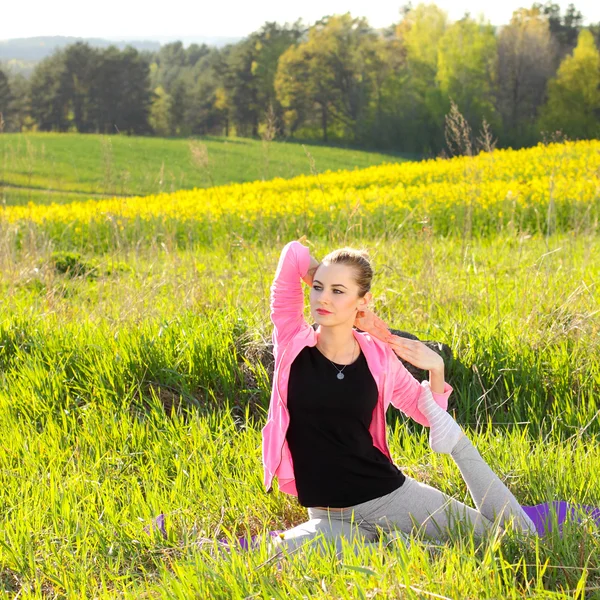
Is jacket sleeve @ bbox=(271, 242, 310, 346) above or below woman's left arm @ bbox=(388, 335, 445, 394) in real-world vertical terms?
above

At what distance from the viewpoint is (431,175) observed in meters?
15.8

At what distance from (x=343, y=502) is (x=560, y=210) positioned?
27.4 ft

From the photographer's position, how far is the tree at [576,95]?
4247 centimetres

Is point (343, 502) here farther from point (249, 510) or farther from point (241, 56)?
point (241, 56)

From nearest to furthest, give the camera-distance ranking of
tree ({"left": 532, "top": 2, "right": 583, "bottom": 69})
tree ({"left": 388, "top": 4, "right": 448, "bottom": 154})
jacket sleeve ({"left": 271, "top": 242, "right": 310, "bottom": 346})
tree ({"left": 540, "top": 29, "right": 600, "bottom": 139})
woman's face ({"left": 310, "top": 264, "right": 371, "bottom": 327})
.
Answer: woman's face ({"left": 310, "top": 264, "right": 371, "bottom": 327}), jacket sleeve ({"left": 271, "top": 242, "right": 310, "bottom": 346}), tree ({"left": 540, "top": 29, "right": 600, "bottom": 139}), tree ({"left": 388, "top": 4, "right": 448, "bottom": 154}), tree ({"left": 532, "top": 2, "right": 583, "bottom": 69})

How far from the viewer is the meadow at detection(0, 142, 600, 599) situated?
7.27ft

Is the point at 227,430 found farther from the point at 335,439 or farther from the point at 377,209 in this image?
the point at 377,209

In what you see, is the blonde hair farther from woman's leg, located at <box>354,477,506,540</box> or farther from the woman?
woman's leg, located at <box>354,477,506,540</box>

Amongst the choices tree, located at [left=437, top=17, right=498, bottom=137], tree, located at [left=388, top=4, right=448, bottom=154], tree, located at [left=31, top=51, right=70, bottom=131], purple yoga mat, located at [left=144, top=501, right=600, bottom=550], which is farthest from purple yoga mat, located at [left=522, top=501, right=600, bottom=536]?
tree, located at [left=31, top=51, right=70, bottom=131]

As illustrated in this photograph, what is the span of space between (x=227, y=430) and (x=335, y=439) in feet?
3.17

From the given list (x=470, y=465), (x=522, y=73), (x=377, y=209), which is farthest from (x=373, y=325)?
(x=522, y=73)

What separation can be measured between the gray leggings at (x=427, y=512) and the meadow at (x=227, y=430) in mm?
141

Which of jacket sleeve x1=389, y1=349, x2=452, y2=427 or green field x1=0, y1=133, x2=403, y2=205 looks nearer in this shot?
jacket sleeve x1=389, y1=349, x2=452, y2=427

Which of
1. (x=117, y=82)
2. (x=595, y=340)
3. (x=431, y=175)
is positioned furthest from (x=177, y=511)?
(x=117, y=82)
